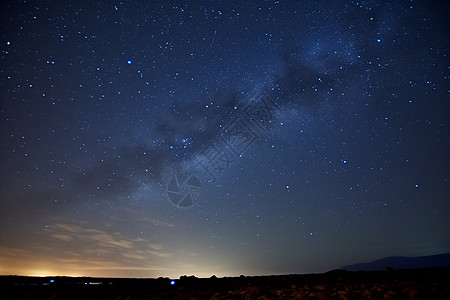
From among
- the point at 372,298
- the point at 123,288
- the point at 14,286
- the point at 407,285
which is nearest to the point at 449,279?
the point at 407,285

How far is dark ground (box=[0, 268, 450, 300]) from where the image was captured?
4645 mm

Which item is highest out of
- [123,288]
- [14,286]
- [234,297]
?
[14,286]

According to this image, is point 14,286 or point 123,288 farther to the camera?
point 123,288

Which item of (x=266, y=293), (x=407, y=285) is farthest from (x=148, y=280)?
(x=407, y=285)

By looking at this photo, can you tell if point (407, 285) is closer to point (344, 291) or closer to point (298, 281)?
point (344, 291)

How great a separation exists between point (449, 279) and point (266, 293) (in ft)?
12.9

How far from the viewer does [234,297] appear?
5.26 metres

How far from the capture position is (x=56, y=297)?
542cm

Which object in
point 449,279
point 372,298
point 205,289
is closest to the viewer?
point 372,298

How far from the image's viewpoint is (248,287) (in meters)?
5.88

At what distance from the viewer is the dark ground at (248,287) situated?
464 centimetres

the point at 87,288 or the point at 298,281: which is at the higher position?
the point at 87,288

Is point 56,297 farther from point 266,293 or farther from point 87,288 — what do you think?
point 266,293

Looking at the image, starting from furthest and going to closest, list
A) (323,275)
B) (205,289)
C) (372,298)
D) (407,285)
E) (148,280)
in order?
1. (148,280)
2. (323,275)
3. (205,289)
4. (407,285)
5. (372,298)
